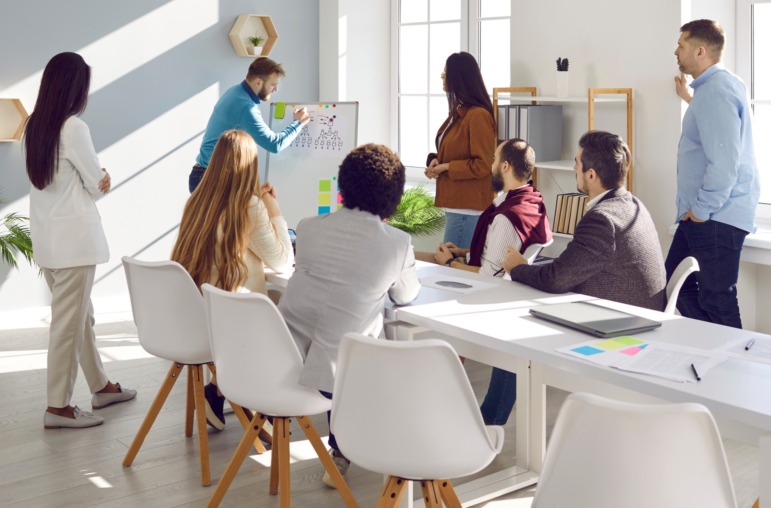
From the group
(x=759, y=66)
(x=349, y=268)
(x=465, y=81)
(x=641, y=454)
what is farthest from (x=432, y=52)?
(x=641, y=454)

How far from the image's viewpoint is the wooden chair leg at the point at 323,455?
297 centimetres

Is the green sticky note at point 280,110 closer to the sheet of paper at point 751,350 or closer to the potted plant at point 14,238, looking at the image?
the potted plant at point 14,238

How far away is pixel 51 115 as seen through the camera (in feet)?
12.8

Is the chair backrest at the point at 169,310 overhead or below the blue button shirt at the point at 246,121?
below

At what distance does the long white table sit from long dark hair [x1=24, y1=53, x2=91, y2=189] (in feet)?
6.10

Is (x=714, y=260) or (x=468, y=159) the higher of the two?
(x=468, y=159)

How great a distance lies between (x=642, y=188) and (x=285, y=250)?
7.23ft

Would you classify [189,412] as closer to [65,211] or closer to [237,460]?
[237,460]

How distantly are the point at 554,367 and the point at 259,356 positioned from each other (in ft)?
2.91

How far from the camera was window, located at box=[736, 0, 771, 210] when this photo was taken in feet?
15.5

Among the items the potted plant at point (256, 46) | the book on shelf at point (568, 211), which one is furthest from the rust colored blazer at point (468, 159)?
the potted plant at point (256, 46)

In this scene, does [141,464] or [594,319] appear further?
[141,464]

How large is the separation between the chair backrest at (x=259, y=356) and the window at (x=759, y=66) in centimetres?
307

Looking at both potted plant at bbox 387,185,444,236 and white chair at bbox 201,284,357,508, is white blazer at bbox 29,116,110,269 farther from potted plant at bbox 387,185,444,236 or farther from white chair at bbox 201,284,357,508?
potted plant at bbox 387,185,444,236
